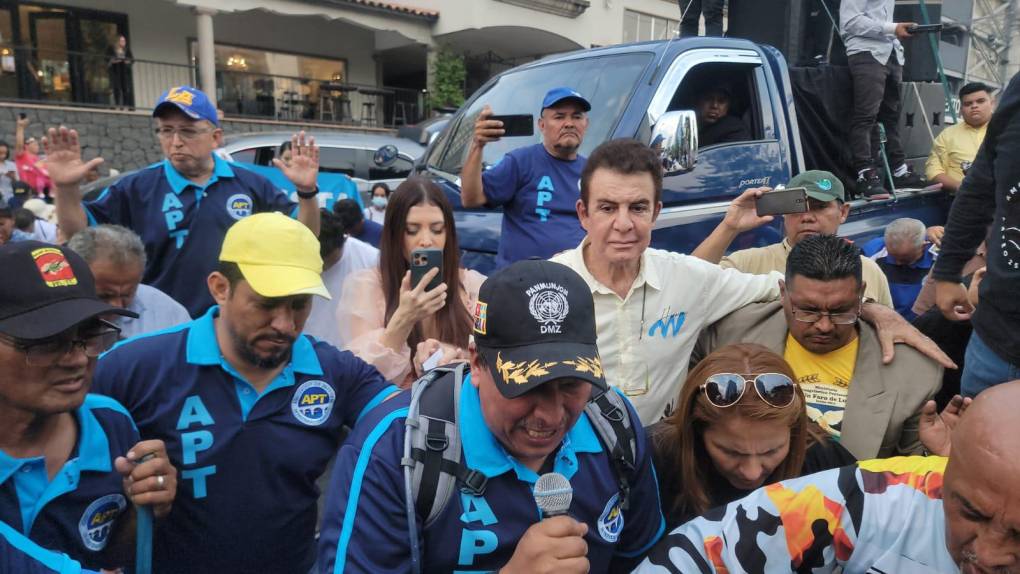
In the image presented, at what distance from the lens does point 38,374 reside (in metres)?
1.91

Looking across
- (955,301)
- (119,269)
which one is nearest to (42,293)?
(119,269)

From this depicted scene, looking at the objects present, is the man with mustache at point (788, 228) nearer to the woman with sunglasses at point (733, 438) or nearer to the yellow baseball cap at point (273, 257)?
the woman with sunglasses at point (733, 438)

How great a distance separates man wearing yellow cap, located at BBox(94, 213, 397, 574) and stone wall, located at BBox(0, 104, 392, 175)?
13723mm

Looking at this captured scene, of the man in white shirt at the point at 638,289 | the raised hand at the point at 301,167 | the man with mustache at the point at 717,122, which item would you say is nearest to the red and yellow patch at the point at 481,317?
the man in white shirt at the point at 638,289

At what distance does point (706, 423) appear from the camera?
230 centimetres

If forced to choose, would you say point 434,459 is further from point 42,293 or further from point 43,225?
point 43,225

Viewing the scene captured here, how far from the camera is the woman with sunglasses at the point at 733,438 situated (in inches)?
87.7

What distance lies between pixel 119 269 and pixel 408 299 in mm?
1120

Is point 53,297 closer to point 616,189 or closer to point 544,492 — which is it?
point 544,492

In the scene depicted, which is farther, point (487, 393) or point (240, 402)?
point (240, 402)

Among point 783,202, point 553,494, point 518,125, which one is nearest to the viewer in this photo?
point 553,494

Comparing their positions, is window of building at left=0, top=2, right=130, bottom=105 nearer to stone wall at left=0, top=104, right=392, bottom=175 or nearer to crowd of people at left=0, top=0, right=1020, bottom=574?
stone wall at left=0, top=104, right=392, bottom=175

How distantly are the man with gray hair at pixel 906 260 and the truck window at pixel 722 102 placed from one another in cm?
113

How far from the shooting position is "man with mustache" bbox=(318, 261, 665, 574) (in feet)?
5.60
